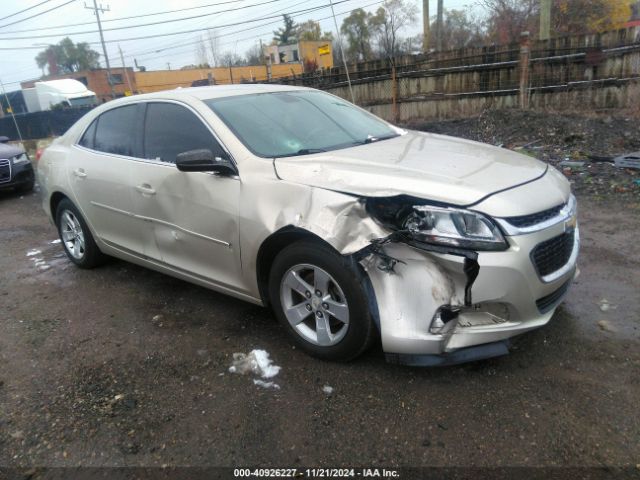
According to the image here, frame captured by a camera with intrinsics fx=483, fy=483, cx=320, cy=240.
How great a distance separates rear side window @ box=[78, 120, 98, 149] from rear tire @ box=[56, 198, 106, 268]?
2.03ft

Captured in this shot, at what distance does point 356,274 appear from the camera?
2.65m

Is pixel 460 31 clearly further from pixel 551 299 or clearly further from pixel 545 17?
pixel 551 299

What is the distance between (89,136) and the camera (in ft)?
15.1

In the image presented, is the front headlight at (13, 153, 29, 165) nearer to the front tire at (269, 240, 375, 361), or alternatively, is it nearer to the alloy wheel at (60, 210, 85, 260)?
the alloy wheel at (60, 210, 85, 260)

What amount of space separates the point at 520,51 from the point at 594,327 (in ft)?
31.9

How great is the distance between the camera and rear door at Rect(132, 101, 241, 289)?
3.24m

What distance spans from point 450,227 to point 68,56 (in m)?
99.0

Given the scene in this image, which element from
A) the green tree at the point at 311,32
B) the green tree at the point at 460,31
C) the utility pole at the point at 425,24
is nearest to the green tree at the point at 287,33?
the green tree at the point at 311,32

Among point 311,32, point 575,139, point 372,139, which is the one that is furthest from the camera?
point 311,32

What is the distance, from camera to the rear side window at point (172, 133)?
346 cm

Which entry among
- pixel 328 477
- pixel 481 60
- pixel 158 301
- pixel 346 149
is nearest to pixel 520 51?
pixel 481 60

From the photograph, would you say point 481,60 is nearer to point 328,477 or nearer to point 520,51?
point 520,51

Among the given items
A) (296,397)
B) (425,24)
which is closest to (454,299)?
(296,397)

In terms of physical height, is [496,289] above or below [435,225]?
below
